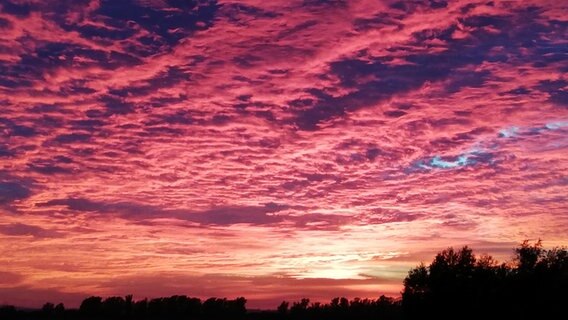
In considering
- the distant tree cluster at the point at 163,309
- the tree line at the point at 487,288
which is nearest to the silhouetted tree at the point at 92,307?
the distant tree cluster at the point at 163,309

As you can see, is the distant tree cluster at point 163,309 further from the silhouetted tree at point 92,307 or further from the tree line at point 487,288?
the tree line at point 487,288

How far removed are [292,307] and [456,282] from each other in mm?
106082

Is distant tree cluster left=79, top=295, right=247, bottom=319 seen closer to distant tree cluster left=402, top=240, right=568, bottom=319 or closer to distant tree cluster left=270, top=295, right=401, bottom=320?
distant tree cluster left=270, top=295, right=401, bottom=320

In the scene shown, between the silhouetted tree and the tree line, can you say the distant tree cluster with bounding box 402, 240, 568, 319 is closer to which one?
the tree line

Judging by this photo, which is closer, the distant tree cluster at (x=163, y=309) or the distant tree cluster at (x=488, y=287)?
the distant tree cluster at (x=488, y=287)

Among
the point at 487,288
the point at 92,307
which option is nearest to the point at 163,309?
the point at 92,307

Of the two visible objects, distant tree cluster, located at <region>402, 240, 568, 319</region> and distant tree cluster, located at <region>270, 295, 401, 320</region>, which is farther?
distant tree cluster, located at <region>270, 295, 401, 320</region>

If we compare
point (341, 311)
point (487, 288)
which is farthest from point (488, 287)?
point (341, 311)

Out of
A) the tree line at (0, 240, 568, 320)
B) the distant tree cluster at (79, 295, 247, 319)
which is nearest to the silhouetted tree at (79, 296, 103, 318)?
the distant tree cluster at (79, 295, 247, 319)

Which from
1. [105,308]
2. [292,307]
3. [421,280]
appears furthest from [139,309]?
[421,280]

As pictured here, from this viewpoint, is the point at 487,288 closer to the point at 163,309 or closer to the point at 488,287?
the point at 488,287

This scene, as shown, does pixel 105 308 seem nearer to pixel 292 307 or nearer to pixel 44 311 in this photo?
pixel 44 311

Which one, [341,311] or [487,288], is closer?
[487,288]

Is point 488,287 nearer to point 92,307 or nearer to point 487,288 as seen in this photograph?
point 487,288
